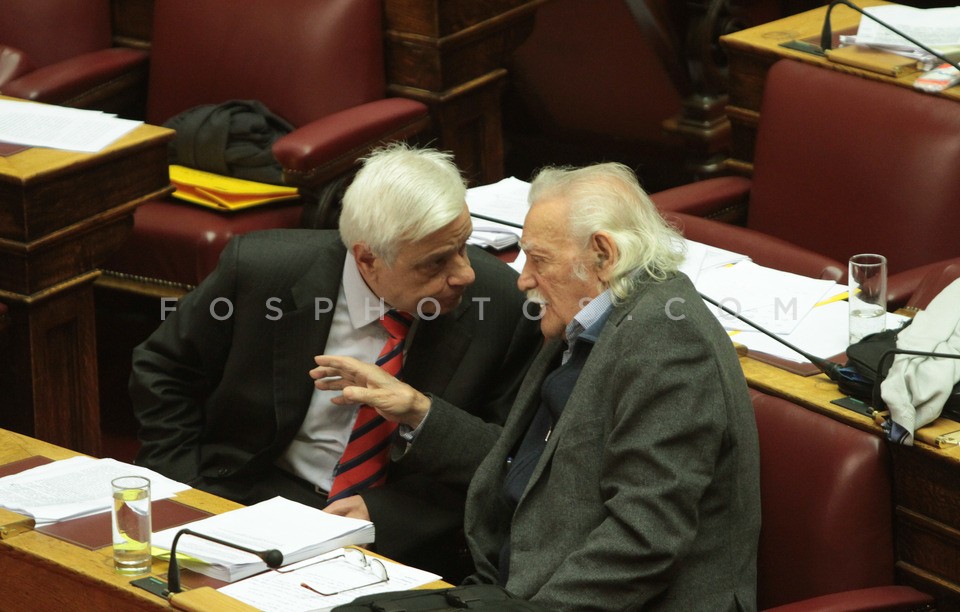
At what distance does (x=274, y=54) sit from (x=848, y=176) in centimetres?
183

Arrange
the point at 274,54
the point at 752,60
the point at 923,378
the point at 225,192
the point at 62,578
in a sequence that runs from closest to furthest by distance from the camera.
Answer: the point at 62,578 → the point at 923,378 → the point at 752,60 → the point at 225,192 → the point at 274,54

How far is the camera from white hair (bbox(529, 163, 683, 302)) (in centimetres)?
234

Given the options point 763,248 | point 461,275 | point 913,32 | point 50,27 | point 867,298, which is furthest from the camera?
point 50,27

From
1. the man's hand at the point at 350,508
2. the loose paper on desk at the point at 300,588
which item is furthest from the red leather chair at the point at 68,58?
the loose paper on desk at the point at 300,588

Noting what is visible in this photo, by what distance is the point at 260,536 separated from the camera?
220 cm

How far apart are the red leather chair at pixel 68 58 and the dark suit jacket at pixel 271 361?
1.91 metres

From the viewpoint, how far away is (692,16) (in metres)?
4.74

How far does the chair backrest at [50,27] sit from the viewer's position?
4871 mm

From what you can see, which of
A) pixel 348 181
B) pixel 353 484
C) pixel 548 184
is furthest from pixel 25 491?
pixel 348 181

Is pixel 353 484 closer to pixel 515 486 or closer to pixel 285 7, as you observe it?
pixel 515 486

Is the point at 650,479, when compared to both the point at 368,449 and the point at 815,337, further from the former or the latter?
the point at 368,449

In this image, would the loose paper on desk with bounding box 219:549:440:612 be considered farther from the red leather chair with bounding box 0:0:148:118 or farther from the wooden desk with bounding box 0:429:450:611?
the red leather chair with bounding box 0:0:148:118

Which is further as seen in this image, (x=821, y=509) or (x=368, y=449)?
(x=368, y=449)

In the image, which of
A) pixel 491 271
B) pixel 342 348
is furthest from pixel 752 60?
pixel 342 348
